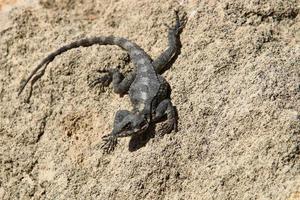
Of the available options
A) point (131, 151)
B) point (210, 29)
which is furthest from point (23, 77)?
point (210, 29)

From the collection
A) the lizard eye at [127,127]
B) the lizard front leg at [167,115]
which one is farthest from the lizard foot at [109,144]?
the lizard front leg at [167,115]

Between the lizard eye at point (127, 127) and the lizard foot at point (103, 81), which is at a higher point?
the lizard foot at point (103, 81)

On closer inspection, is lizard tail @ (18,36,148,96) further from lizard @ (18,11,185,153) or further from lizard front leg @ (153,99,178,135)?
lizard front leg @ (153,99,178,135)

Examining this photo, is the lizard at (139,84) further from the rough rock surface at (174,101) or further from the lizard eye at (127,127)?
the rough rock surface at (174,101)

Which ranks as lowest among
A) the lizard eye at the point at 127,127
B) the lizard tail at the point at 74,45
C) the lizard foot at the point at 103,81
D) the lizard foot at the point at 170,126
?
the lizard foot at the point at 170,126

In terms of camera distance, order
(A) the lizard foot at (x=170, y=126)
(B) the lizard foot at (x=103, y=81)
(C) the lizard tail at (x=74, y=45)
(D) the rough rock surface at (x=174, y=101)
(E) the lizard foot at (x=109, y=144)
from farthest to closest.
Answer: (C) the lizard tail at (x=74, y=45)
(B) the lizard foot at (x=103, y=81)
(E) the lizard foot at (x=109, y=144)
(A) the lizard foot at (x=170, y=126)
(D) the rough rock surface at (x=174, y=101)

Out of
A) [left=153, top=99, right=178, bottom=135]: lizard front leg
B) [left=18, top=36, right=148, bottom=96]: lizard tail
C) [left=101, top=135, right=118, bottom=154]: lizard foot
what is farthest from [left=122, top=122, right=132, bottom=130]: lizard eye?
[left=18, top=36, right=148, bottom=96]: lizard tail

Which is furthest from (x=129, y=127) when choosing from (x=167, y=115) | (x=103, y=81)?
(x=103, y=81)

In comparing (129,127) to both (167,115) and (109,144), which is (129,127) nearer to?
(109,144)
